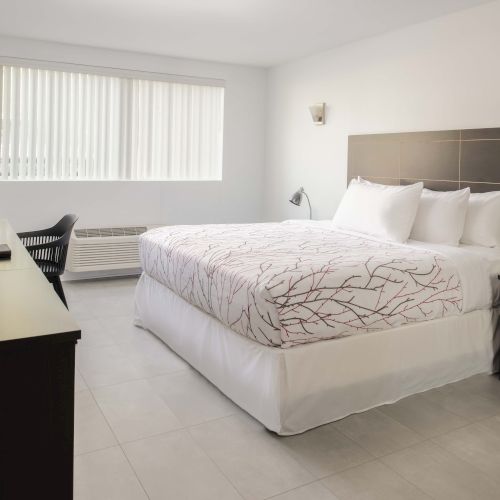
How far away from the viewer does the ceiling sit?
3.80 m

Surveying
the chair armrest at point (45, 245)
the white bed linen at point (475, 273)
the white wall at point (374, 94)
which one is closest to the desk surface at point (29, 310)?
the chair armrest at point (45, 245)

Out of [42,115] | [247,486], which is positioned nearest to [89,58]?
[42,115]

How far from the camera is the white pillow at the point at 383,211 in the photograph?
3535mm

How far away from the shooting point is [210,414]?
2.69 meters

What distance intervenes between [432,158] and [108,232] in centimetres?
319

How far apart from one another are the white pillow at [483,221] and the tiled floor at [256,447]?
2.81ft

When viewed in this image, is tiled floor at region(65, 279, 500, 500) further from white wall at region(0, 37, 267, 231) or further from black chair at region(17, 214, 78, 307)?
white wall at region(0, 37, 267, 231)

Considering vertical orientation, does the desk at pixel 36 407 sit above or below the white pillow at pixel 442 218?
below

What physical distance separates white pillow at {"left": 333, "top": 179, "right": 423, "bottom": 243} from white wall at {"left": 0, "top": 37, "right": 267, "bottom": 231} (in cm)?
238

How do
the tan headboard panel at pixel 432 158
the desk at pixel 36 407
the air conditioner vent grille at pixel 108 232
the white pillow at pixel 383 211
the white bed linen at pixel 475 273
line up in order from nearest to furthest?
1. the desk at pixel 36 407
2. the white bed linen at pixel 475 273
3. the white pillow at pixel 383 211
4. the tan headboard panel at pixel 432 158
5. the air conditioner vent grille at pixel 108 232

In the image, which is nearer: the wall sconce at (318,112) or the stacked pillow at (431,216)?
the stacked pillow at (431,216)

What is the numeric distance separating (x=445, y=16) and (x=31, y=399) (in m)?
3.87

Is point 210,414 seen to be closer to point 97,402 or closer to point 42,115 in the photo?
point 97,402

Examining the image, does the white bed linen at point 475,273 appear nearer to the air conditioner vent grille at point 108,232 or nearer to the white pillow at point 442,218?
the white pillow at point 442,218
